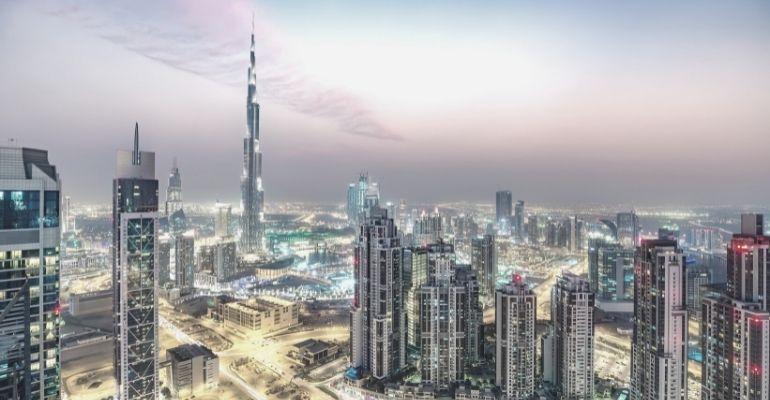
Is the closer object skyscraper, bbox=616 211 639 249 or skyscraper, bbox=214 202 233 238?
skyscraper, bbox=616 211 639 249

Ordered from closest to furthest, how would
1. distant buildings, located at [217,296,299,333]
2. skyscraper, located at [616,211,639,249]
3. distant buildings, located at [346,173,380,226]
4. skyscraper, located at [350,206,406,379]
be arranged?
skyscraper, located at [350,206,406,379] → distant buildings, located at [217,296,299,333] → skyscraper, located at [616,211,639,249] → distant buildings, located at [346,173,380,226]

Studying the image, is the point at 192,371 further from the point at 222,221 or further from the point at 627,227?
the point at 627,227

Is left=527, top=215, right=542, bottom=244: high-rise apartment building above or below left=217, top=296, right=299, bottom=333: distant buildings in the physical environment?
above

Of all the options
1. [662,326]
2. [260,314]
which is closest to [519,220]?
[260,314]

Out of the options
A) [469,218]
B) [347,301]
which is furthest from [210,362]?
[469,218]

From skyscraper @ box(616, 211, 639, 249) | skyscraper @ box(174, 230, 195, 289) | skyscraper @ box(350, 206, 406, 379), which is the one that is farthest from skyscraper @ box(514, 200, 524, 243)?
skyscraper @ box(174, 230, 195, 289)

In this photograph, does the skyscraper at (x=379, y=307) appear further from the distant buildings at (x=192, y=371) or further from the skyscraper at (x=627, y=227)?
the skyscraper at (x=627, y=227)

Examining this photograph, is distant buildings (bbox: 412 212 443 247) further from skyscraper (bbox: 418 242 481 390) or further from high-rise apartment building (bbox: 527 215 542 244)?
skyscraper (bbox: 418 242 481 390)
